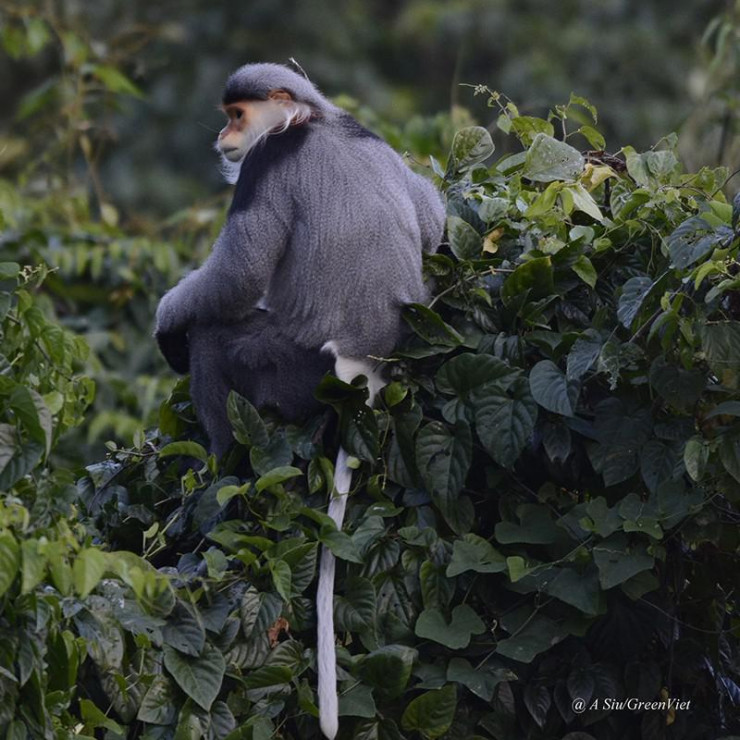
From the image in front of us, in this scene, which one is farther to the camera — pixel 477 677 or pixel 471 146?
pixel 471 146

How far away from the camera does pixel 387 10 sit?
10.5 metres

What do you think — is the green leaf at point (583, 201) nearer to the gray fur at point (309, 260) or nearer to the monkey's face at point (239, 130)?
the gray fur at point (309, 260)

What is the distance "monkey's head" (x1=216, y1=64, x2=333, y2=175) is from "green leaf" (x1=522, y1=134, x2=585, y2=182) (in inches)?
19.5

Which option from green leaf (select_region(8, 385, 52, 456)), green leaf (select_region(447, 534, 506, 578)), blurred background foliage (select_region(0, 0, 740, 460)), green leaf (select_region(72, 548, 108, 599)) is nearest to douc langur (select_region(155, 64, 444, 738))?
green leaf (select_region(447, 534, 506, 578))

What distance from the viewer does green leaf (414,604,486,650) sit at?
2393 millimetres

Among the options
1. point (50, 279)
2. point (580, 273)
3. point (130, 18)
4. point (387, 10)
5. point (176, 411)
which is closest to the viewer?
point (580, 273)

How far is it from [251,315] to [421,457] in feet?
1.84

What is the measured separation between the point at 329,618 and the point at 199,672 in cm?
26

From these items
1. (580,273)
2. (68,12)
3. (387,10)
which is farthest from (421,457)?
(387,10)

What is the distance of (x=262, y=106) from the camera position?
2918 mm

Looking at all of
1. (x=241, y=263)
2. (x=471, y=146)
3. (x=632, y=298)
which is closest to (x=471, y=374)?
(x=632, y=298)

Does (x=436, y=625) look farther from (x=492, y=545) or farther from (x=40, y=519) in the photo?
(x=40, y=519)

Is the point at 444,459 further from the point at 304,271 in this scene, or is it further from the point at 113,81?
the point at 113,81

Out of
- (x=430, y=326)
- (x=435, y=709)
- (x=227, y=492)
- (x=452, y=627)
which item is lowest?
(x=435, y=709)
